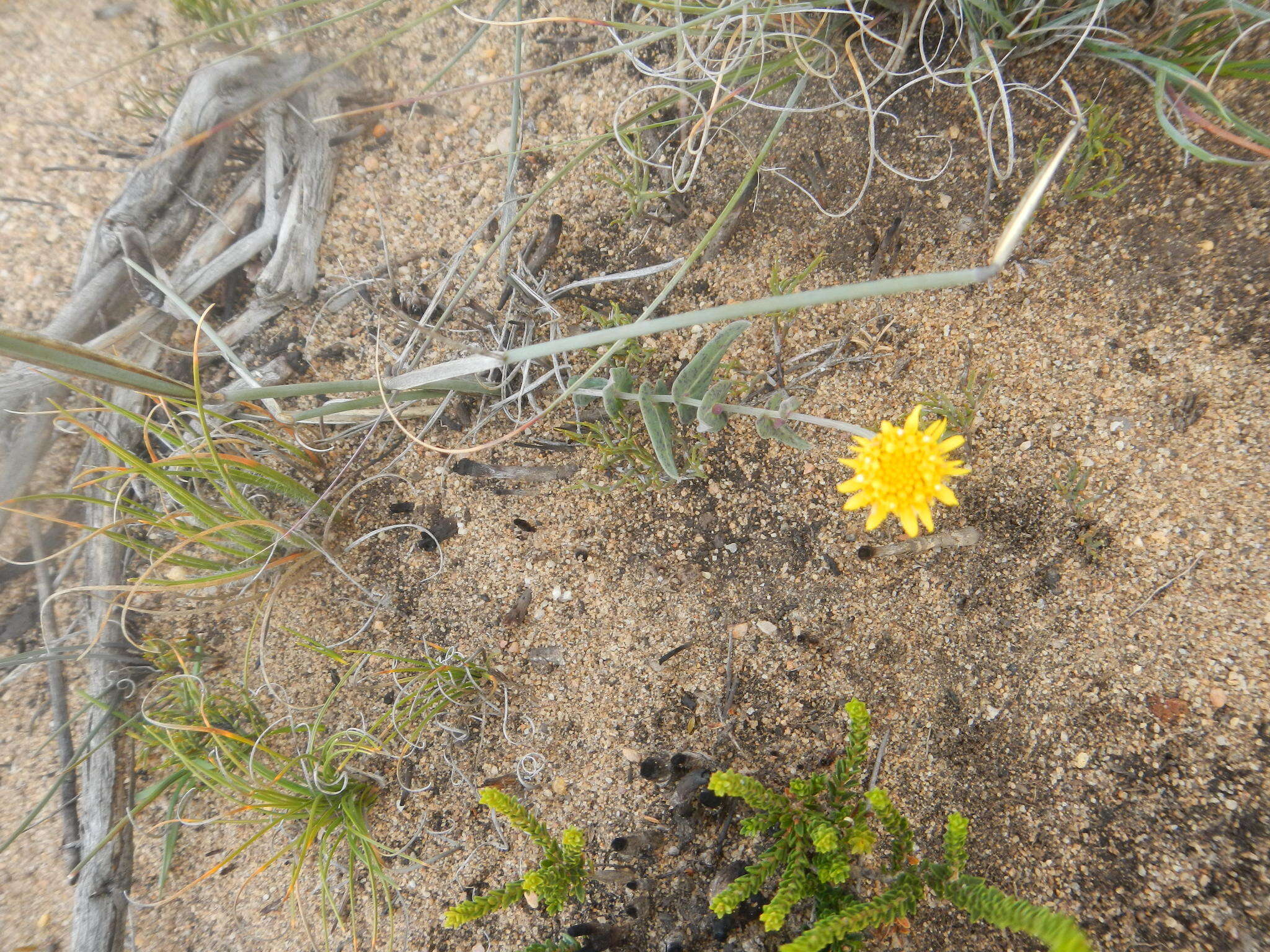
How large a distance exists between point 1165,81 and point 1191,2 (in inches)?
10.1

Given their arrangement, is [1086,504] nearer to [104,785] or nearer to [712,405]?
[712,405]

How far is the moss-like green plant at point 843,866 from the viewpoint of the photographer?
3.75ft

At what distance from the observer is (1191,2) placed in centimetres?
145

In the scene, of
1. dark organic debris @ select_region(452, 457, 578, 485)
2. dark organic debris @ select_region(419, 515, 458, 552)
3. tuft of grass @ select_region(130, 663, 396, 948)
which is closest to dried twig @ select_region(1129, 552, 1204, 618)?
dark organic debris @ select_region(452, 457, 578, 485)

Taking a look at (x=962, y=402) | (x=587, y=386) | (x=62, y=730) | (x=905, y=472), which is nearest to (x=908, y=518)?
(x=905, y=472)

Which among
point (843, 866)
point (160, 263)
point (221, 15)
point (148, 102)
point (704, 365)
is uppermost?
point (221, 15)

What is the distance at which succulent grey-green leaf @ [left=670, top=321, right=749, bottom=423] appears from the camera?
1.26 meters

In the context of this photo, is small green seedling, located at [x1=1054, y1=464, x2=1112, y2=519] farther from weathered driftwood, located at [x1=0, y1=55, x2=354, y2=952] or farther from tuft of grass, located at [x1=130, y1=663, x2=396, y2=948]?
weathered driftwood, located at [x1=0, y1=55, x2=354, y2=952]

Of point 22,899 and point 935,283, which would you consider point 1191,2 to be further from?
point 22,899

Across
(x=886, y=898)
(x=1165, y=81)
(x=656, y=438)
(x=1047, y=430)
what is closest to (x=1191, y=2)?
(x=1165, y=81)

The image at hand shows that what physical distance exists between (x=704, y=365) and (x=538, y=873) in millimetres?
999

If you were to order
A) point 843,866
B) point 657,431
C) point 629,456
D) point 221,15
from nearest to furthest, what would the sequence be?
point 843,866 < point 657,431 < point 629,456 < point 221,15

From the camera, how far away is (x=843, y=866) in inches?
47.5

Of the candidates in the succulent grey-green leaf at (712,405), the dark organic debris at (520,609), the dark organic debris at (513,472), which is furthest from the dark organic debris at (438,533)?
the succulent grey-green leaf at (712,405)
